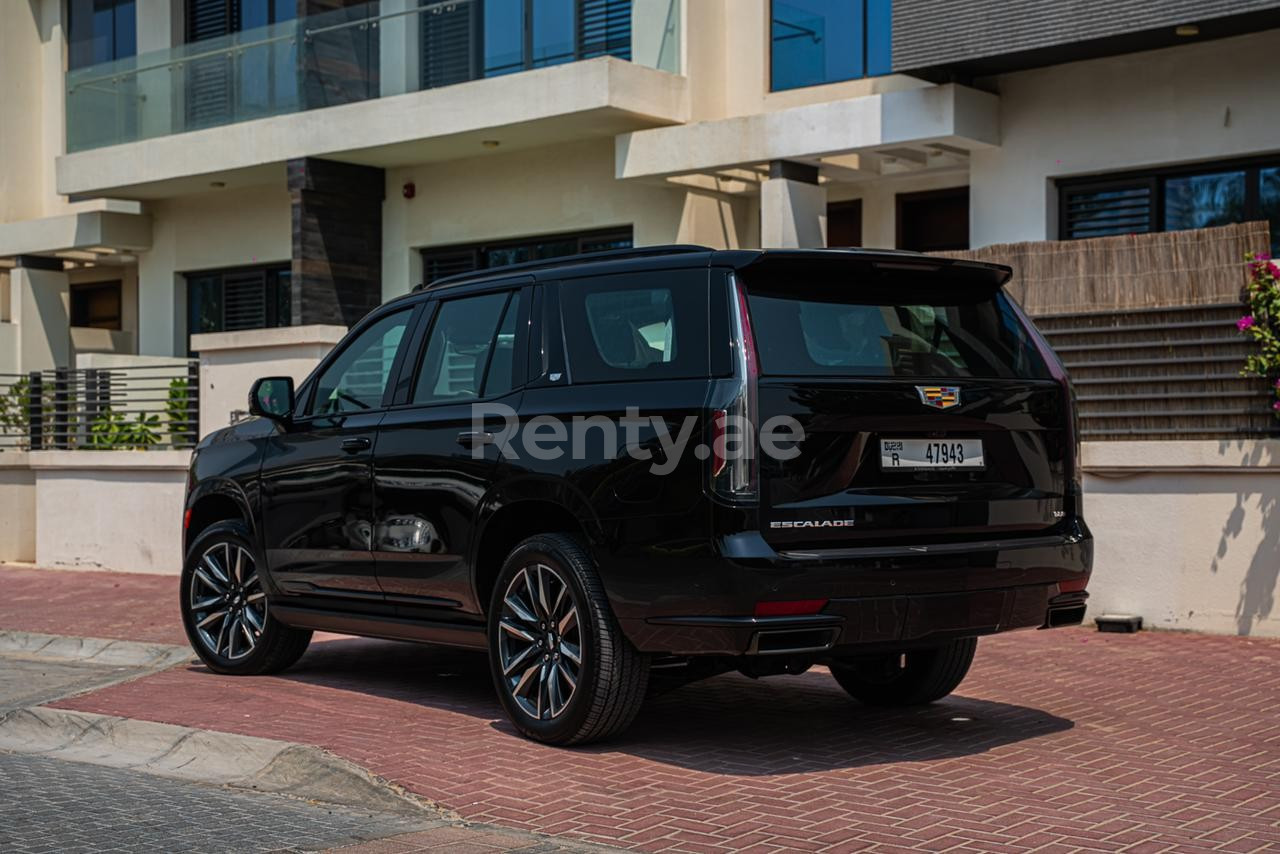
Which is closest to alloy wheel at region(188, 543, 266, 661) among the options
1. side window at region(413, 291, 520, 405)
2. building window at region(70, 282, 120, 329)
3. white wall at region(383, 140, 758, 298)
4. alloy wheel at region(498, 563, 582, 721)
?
side window at region(413, 291, 520, 405)

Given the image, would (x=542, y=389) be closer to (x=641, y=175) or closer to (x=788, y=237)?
(x=788, y=237)

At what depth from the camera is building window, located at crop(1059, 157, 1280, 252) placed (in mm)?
14609

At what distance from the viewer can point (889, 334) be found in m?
6.79

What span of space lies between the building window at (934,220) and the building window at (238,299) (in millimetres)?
8693

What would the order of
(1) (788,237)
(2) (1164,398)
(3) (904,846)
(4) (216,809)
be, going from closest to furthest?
(3) (904,846) → (4) (216,809) → (2) (1164,398) → (1) (788,237)

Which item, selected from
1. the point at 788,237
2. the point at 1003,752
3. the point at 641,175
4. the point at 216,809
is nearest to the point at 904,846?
the point at 1003,752

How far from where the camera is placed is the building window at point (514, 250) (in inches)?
749

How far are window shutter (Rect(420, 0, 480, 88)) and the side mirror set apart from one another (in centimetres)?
1040

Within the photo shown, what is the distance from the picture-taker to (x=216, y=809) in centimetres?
634

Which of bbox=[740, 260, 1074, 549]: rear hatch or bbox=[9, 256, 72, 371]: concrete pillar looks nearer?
bbox=[740, 260, 1074, 549]: rear hatch

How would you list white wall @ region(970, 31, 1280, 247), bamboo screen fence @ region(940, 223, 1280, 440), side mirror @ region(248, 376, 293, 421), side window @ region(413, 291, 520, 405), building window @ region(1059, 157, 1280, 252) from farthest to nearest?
building window @ region(1059, 157, 1280, 252), white wall @ region(970, 31, 1280, 247), bamboo screen fence @ region(940, 223, 1280, 440), side mirror @ region(248, 376, 293, 421), side window @ region(413, 291, 520, 405)

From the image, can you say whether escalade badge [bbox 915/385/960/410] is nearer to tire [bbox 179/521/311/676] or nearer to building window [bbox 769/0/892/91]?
tire [bbox 179/521/311/676]

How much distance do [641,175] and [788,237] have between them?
2.02m

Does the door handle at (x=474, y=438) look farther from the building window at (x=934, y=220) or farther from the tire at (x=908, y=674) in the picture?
the building window at (x=934, y=220)
